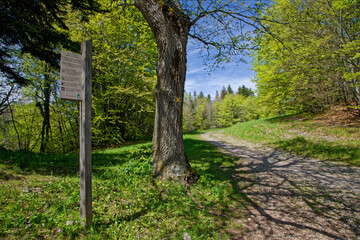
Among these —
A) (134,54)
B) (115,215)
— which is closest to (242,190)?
(115,215)

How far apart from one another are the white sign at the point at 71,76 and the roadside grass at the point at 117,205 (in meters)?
1.96

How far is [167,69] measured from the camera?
4.32m

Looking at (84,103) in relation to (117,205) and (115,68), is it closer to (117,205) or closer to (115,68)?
(117,205)

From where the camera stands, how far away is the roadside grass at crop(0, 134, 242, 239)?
100 inches

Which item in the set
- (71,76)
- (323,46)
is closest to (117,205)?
(71,76)

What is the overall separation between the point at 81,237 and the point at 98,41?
1262 cm

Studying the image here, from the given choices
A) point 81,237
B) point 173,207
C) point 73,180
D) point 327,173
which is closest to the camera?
point 81,237

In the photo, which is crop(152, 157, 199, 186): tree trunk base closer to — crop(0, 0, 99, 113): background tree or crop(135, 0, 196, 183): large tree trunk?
crop(135, 0, 196, 183): large tree trunk

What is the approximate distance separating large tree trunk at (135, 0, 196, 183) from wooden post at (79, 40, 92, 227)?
6.41 feet

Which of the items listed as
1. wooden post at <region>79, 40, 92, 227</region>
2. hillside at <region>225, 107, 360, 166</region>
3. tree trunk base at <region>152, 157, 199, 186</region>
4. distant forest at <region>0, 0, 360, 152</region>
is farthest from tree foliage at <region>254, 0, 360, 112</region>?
wooden post at <region>79, 40, 92, 227</region>

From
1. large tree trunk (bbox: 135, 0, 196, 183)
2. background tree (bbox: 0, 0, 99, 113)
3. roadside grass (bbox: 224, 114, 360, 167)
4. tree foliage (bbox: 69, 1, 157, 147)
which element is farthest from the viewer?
tree foliage (bbox: 69, 1, 157, 147)

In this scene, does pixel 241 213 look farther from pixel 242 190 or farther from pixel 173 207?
pixel 173 207

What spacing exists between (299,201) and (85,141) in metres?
4.64

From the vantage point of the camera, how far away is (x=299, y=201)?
12.6 feet
